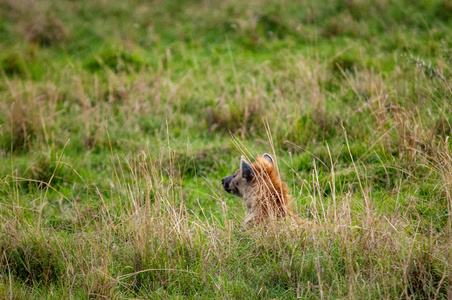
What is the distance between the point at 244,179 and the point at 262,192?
0.35 metres

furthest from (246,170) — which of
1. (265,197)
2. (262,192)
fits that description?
(265,197)

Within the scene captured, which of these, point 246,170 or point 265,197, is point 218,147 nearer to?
point 246,170

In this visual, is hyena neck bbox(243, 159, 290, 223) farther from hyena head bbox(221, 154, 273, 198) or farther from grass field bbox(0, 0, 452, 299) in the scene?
grass field bbox(0, 0, 452, 299)

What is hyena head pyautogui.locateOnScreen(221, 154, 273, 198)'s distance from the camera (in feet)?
13.8

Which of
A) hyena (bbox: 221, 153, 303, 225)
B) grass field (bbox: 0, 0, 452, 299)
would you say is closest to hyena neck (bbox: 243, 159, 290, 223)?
hyena (bbox: 221, 153, 303, 225)

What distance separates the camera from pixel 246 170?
426 cm

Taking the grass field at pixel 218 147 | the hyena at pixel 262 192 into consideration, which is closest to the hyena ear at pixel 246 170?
the hyena at pixel 262 192

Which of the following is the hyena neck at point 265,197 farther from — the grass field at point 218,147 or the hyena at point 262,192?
the grass field at point 218,147

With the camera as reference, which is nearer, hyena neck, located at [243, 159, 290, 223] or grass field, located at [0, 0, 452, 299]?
grass field, located at [0, 0, 452, 299]

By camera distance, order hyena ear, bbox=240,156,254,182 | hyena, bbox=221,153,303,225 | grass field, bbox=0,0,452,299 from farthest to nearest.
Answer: hyena ear, bbox=240,156,254,182 → hyena, bbox=221,153,303,225 → grass field, bbox=0,0,452,299

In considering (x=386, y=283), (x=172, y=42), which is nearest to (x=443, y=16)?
(x=172, y=42)

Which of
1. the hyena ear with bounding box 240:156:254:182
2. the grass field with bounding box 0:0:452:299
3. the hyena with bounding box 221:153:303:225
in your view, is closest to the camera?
the grass field with bounding box 0:0:452:299

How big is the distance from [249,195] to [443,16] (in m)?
8.27

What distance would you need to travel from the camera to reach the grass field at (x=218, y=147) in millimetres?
3316
